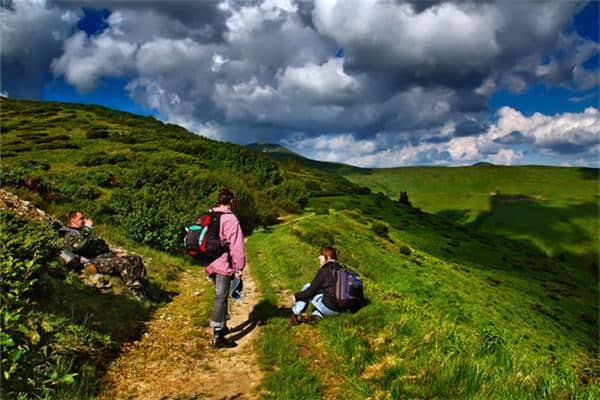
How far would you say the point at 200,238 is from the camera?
348 inches

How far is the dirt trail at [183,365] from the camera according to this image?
22.6 ft

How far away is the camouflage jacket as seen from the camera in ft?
40.5

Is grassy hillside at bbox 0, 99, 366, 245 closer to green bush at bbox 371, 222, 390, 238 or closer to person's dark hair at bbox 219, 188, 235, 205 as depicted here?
green bush at bbox 371, 222, 390, 238

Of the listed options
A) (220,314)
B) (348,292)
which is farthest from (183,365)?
(348,292)

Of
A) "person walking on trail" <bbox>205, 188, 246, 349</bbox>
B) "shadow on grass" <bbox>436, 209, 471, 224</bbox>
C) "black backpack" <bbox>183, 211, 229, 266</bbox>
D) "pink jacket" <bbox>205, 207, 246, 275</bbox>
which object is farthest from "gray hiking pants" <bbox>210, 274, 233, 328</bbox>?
"shadow on grass" <bbox>436, 209, 471, 224</bbox>

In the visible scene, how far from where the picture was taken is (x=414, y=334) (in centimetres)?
834

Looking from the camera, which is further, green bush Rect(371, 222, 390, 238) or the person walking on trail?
green bush Rect(371, 222, 390, 238)

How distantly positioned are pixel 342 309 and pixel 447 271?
42.6 m

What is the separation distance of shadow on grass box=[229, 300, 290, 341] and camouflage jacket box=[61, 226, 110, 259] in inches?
215

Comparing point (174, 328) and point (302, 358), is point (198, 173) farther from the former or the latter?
point (302, 358)

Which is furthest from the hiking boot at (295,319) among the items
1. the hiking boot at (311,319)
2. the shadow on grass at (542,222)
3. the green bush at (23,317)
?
the shadow on grass at (542,222)

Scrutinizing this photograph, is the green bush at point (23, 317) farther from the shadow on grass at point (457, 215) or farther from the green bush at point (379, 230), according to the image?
the shadow on grass at point (457, 215)

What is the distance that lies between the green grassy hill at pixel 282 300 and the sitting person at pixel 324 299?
436 millimetres

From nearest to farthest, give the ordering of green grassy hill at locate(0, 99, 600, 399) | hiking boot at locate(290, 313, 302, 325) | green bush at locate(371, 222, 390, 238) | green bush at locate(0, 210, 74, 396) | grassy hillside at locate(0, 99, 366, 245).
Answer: green bush at locate(0, 210, 74, 396), green grassy hill at locate(0, 99, 600, 399), hiking boot at locate(290, 313, 302, 325), grassy hillside at locate(0, 99, 366, 245), green bush at locate(371, 222, 390, 238)
